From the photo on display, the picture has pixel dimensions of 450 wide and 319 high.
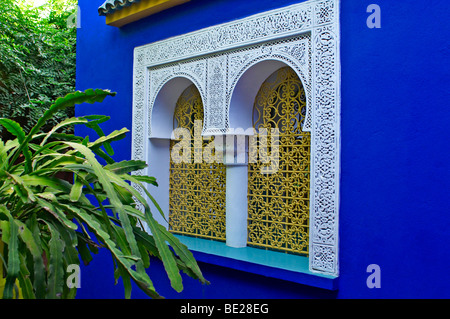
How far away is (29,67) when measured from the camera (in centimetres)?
620

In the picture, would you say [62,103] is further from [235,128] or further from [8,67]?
[8,67]

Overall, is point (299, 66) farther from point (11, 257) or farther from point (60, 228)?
point (11, 257)

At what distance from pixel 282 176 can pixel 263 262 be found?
27.2 inches

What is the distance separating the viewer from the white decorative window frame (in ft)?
8.65

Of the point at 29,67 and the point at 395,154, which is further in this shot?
the point at 29,67

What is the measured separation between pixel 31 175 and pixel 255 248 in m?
2.07

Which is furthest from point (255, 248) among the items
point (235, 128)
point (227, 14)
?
point (227, 14)

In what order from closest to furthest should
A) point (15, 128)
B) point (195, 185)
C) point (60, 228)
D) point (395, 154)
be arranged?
1. point (60, 228)
2. point (15, 128)
3. point (395, 154)
4. point (195, 185)

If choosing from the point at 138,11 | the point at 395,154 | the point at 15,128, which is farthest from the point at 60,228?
the point at 138,11

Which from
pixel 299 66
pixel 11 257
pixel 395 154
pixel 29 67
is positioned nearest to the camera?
pixel 11 257

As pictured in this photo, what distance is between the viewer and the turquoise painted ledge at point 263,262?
104 inches

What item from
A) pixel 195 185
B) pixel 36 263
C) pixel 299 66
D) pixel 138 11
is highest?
pixel 138 11

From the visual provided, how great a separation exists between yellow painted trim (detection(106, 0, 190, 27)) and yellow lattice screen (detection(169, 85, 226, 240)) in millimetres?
776

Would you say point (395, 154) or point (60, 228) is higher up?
point (395, 154)
